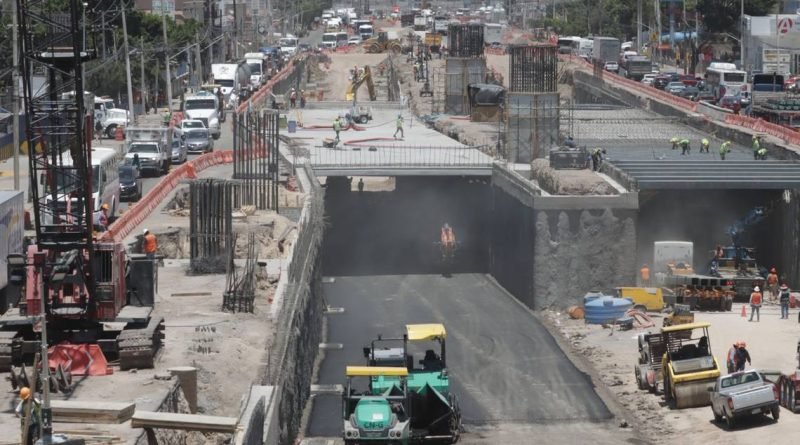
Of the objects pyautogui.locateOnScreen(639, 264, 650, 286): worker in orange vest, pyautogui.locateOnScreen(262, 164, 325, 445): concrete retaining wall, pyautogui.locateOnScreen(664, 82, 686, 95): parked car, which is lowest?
pyautogui.locateOnScreen(639, 264, 650, 286): worker in orange vest

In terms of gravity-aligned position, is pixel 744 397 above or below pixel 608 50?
below

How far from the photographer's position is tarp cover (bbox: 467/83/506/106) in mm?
86188

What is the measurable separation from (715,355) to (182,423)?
2243cm

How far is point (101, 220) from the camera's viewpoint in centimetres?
4716

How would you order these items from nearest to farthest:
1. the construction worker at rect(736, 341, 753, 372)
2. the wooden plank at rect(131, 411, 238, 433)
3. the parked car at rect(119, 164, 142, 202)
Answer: the wooden plank at rect(131, 411, 238, 433) → the construction worker at rect(736, 341, 753, 372) → the parked car at rect(119, 164, 142, 202)

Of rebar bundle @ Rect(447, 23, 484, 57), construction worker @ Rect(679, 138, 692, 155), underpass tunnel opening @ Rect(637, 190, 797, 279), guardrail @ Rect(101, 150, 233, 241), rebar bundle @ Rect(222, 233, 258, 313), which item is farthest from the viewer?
rebar bundle @ Rect(447, 23, 484, 57)

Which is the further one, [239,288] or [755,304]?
[755,304]

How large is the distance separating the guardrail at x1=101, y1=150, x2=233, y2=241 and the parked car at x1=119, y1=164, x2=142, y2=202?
0.57 metres

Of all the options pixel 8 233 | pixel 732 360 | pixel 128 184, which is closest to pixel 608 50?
pixel 128 184

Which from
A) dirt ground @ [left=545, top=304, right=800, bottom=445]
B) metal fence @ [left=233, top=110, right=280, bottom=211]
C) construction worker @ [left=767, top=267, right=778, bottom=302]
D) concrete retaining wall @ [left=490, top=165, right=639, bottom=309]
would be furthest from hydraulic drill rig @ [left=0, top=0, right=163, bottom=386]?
construction worker @ [left=767, top=267, right=778, bottom=302]

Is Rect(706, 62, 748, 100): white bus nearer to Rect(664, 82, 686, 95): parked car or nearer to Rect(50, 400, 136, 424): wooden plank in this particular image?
Rect(664, 82, 686, 95): parked car

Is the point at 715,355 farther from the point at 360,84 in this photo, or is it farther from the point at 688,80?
the point at 360,84

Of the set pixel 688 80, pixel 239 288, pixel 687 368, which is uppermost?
pixel 688 80

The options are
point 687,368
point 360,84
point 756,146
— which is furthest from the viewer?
point 360,84
